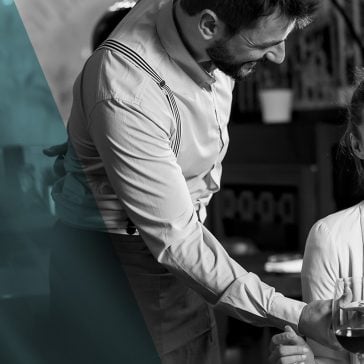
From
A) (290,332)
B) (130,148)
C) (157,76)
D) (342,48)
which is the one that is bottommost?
(342,48)

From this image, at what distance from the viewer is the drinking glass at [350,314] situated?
51.4 inches

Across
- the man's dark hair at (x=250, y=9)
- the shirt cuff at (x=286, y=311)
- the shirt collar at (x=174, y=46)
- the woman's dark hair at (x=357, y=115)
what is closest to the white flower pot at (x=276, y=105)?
the woman's dark hair at (x=357, y=115)

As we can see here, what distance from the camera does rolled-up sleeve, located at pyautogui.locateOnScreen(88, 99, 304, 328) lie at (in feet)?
5.07

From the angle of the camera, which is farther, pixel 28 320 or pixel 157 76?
pixel 157 76

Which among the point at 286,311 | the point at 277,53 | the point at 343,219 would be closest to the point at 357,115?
the point at 343,219

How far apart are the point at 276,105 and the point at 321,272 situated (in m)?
3.79

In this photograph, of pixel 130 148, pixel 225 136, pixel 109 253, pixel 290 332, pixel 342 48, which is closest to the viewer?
pixel 290 332

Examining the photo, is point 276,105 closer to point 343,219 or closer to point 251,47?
point 343,219

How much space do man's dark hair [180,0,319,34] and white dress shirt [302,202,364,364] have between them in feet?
1.46

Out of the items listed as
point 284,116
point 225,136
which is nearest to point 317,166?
point 284,116

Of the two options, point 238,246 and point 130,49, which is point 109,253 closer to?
point 130,49

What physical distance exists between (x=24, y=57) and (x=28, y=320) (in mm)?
452

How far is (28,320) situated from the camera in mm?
1489
